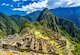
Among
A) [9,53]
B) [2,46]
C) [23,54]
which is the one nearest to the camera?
[9,53]

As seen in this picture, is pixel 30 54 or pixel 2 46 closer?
pixel 30 54

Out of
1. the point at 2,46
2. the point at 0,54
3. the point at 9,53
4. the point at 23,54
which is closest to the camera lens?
the point at 0,54

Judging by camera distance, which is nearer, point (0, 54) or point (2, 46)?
point (0, 54)

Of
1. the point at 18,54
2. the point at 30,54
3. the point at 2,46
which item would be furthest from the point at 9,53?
the point at 2,46

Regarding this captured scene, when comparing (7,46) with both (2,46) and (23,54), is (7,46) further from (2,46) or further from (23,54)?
(23,54)

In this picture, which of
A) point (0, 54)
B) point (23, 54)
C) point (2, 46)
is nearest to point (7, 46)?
point (2, 46)

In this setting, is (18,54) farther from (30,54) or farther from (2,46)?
(2,46)

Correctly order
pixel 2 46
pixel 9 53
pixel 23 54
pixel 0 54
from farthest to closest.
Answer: pixel 2 46, pixel 23 54, pixel 9 53, pixel 0 54

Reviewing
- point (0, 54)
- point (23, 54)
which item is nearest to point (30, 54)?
point (23, 54)

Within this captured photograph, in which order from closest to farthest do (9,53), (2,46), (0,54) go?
(0,54) → (9,53) → (2,46)
